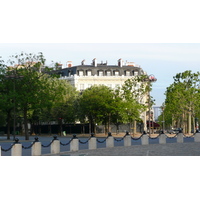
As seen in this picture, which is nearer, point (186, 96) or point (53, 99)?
point (53, 99)

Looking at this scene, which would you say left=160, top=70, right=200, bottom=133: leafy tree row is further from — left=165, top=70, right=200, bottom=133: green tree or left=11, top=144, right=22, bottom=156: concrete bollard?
left=11, top=144, right=22, bottom=156: concrete bollard

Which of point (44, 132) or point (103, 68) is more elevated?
point (103, 68)

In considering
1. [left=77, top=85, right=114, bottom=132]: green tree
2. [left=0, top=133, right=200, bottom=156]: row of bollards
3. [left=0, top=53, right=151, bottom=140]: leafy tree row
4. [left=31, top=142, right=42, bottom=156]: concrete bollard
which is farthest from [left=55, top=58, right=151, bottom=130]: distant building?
[left=31, top=142, right=42, bottom=156]: concrete bollard

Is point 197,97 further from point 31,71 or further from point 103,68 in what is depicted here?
point 103,68

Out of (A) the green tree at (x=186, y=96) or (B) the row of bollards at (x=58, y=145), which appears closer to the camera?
(B) the row of bollards at (x=58, y=145)

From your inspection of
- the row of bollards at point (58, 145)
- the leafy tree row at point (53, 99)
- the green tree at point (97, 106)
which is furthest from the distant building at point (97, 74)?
the row of bollards at point (58, 145)

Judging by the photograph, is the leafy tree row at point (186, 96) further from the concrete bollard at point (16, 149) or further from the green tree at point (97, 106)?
the concrete bollard at point (16, 149)

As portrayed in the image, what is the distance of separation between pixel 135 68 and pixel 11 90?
60428mm

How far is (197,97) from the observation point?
210 ft

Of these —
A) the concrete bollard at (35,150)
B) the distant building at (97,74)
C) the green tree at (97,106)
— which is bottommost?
the concrete bollard at (35,150)

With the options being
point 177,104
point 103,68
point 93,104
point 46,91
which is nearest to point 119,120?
point 93,104

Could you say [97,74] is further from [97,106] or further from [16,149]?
[16,149]

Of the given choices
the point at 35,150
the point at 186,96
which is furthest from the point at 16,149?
the point at 186,96

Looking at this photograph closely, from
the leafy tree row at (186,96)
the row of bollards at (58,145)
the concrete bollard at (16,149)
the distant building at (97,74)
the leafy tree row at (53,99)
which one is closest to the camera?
the concrete bollard at (16,149)
